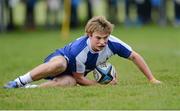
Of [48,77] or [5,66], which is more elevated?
[48,77]

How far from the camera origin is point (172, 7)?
30.5 meters

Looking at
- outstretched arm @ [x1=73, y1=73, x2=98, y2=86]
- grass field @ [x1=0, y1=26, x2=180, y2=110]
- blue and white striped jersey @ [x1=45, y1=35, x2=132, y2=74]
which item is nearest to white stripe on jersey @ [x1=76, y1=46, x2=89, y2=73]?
blue and white striped jersey @ [x1=45, y1=35, x2=132, y2=74]

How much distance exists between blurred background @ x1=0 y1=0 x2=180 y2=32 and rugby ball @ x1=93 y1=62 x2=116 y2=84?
17967 mm

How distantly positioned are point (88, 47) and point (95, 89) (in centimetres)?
82

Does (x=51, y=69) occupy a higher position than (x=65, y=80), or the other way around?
(x=51, y=69)

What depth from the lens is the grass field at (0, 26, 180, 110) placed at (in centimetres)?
835

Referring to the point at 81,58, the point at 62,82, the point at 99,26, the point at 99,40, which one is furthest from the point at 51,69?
the point at 99,26

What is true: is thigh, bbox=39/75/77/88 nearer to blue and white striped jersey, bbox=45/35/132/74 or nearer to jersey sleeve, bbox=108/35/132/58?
blue and white striped jersey, bbox=45/35/132/74

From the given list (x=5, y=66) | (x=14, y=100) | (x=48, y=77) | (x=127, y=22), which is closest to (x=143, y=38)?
(x=127, y=22)

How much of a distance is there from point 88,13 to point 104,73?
1977cm

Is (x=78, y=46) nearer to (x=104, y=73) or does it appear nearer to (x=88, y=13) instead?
(x=104, y=73)

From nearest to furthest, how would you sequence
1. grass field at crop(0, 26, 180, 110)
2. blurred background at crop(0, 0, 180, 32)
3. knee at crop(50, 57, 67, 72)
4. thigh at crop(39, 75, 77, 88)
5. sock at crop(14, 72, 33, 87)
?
grass field at crop(0, 26, 180, 110) → knee at crop(50, 57, 67, 72) → sock at crop(14, 72, 33, 87) → thigh at crop(39, 75, 77, 88) → blurred background at crop(0, 0, 180, 32)

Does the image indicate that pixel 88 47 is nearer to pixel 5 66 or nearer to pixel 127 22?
pixel 5 66

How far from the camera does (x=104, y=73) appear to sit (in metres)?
10.3
